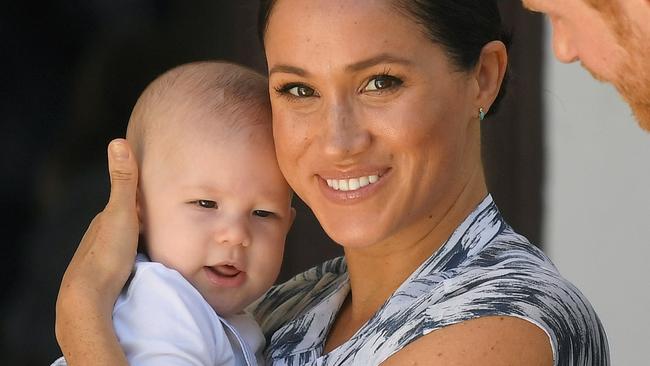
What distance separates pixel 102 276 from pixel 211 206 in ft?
0.82

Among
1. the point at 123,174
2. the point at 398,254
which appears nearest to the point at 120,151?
the point at 123,174

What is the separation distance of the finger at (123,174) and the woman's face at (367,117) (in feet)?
0.95

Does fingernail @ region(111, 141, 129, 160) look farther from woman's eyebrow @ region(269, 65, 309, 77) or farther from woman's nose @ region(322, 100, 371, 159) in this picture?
woman's nose @ region(322, 100, 371, 159)

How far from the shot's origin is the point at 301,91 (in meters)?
2.54

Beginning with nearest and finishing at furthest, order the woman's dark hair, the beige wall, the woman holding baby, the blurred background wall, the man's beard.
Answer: the man's beard < the woman holding baby < the woman's dark hair < the beige wall < the blurred background wall

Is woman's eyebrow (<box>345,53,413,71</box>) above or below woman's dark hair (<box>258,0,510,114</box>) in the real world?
below

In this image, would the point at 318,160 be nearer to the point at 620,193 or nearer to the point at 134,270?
the point at 134,270

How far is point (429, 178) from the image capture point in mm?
2510

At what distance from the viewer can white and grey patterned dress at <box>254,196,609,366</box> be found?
2.18 meters

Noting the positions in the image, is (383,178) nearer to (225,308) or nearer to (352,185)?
(352,185)

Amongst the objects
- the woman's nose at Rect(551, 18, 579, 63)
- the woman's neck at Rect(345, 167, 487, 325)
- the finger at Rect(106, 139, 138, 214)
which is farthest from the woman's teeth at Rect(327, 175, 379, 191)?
the woman's nose at Rect(551, 18, 579, 63)

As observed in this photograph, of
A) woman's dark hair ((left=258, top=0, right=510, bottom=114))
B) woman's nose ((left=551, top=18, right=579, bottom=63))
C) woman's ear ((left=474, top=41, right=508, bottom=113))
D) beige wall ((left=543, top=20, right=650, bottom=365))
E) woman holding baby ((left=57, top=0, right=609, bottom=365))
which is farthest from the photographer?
beige wall ((left=543, top=20, right=650, bottom=365))

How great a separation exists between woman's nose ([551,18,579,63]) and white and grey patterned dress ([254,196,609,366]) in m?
0.44

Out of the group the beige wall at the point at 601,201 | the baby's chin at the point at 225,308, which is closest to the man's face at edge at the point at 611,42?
the baby's chin at the point at 225,308
